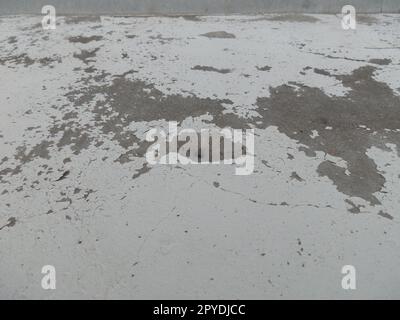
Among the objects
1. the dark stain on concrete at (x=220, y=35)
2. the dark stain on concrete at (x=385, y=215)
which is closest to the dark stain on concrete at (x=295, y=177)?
the dark stain on concrete at (x=385, y=215)

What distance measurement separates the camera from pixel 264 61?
320 centimetres

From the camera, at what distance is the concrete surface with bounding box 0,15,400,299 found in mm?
1812

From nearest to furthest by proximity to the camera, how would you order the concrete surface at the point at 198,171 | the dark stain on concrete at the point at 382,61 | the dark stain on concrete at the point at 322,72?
the concrete surface at the point at 198,171 < the dark stain on concrete at the point at 322,72 < the dark stain on concrete at the point at 382,61

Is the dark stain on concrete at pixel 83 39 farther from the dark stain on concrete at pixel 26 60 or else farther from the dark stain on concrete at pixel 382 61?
the dark stain on concrete at pixel 382 61

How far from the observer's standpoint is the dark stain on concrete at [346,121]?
221 cm

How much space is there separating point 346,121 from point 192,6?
2273 mm

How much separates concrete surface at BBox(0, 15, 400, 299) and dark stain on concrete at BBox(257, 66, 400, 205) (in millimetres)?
11

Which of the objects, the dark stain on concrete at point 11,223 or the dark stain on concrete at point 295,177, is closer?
the dark stain on concrete at point 11,223

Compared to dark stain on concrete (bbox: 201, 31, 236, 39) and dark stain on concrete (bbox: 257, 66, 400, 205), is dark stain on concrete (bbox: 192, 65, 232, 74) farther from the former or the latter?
dark stain on concrete (bbox: 201, 31, 236, 39)

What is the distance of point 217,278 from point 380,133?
1.43m

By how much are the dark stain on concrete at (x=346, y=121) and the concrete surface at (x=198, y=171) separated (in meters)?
0.01

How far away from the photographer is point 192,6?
4129mm

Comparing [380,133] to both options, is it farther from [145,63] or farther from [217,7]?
[217,7]
